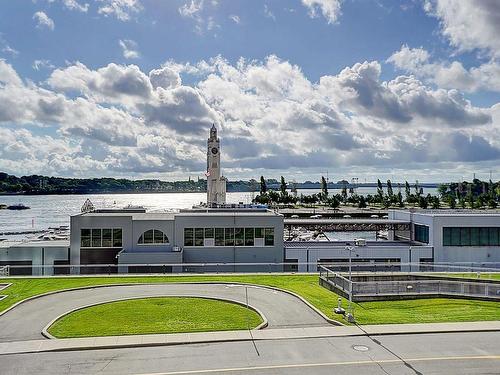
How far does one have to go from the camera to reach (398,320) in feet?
86.0

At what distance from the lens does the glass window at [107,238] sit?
4766cm

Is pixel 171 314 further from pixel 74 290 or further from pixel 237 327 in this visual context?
pixel 74 290

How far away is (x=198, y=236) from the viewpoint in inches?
1911

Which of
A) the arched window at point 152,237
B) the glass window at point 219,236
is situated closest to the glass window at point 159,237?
the arched window at point 152,237

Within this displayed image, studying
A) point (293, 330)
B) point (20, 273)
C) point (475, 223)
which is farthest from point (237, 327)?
point (475, 223)

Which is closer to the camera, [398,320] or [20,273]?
[398,320]

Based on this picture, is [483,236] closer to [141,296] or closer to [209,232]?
[209,232]

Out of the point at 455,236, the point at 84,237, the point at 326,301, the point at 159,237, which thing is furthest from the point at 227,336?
the point at 455,236

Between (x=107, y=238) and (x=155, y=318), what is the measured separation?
75.0 ft

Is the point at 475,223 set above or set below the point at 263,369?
above

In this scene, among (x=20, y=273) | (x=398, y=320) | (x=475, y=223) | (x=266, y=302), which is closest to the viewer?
(x=398, y=320)

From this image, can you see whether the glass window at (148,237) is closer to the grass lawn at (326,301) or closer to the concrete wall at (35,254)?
the concrete wall at (35,254)

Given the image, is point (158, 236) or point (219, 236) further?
point (219, 236)

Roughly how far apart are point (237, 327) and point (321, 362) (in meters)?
6.11
